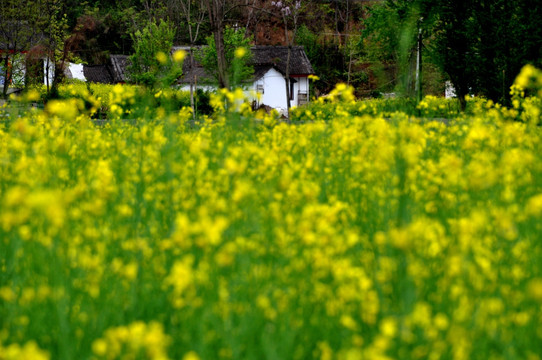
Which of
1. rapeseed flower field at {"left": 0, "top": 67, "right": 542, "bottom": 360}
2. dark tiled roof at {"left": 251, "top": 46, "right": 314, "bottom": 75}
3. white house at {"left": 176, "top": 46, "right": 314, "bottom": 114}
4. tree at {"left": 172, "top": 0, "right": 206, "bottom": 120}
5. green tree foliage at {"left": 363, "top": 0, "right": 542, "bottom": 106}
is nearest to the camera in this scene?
rapeseed flower field at {"left": 0, "top": 67, "right": 542, "bottom": 360}

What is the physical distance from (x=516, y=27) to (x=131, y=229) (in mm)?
10492

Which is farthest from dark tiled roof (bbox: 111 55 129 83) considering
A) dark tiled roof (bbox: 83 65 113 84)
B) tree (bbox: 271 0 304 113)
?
tree (bbox: 271 0 304 113)

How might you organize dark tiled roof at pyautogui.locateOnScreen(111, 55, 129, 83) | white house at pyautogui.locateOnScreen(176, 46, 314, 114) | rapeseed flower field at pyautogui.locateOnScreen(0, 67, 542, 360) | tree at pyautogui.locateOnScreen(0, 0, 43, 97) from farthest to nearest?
dark tiled roof at pyautogui.locateOnScreen(111, 55, 129, 83) < white house at pyautogui.locateOnScreen(176, 46, 314, 114) < tree at pyautogui.locateOnScreen(0, 0, 43, 97) < rapeseed flower field at pyautogui.locateOnScreen(0, 67, 542, 360)

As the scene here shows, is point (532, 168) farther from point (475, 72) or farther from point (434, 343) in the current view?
point (475, 72)

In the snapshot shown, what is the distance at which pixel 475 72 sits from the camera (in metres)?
12.8

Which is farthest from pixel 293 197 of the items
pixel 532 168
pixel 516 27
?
pixel 516 27

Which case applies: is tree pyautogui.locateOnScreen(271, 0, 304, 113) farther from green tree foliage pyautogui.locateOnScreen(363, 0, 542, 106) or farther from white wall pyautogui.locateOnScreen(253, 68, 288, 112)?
green tree foliage pyautogui.locateOnScreen(363, 0, 542, 106)

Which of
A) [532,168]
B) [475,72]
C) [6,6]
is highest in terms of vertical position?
[6,6]

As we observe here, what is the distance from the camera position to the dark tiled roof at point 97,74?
170 ft

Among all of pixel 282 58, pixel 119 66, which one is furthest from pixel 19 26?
pixel 119 66

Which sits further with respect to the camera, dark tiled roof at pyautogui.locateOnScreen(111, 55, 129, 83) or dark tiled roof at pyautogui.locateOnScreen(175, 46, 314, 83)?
dark tiled roof at pyautogui.locateOnScreen(111, 55, 129, 83)

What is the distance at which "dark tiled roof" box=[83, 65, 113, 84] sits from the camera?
51875 mm

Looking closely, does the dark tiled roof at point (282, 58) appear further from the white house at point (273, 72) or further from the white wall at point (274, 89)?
the white wall at point (274, 89)

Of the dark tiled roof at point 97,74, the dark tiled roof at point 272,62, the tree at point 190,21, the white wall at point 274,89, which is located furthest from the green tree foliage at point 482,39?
the dark tiled roof at point 97,74
